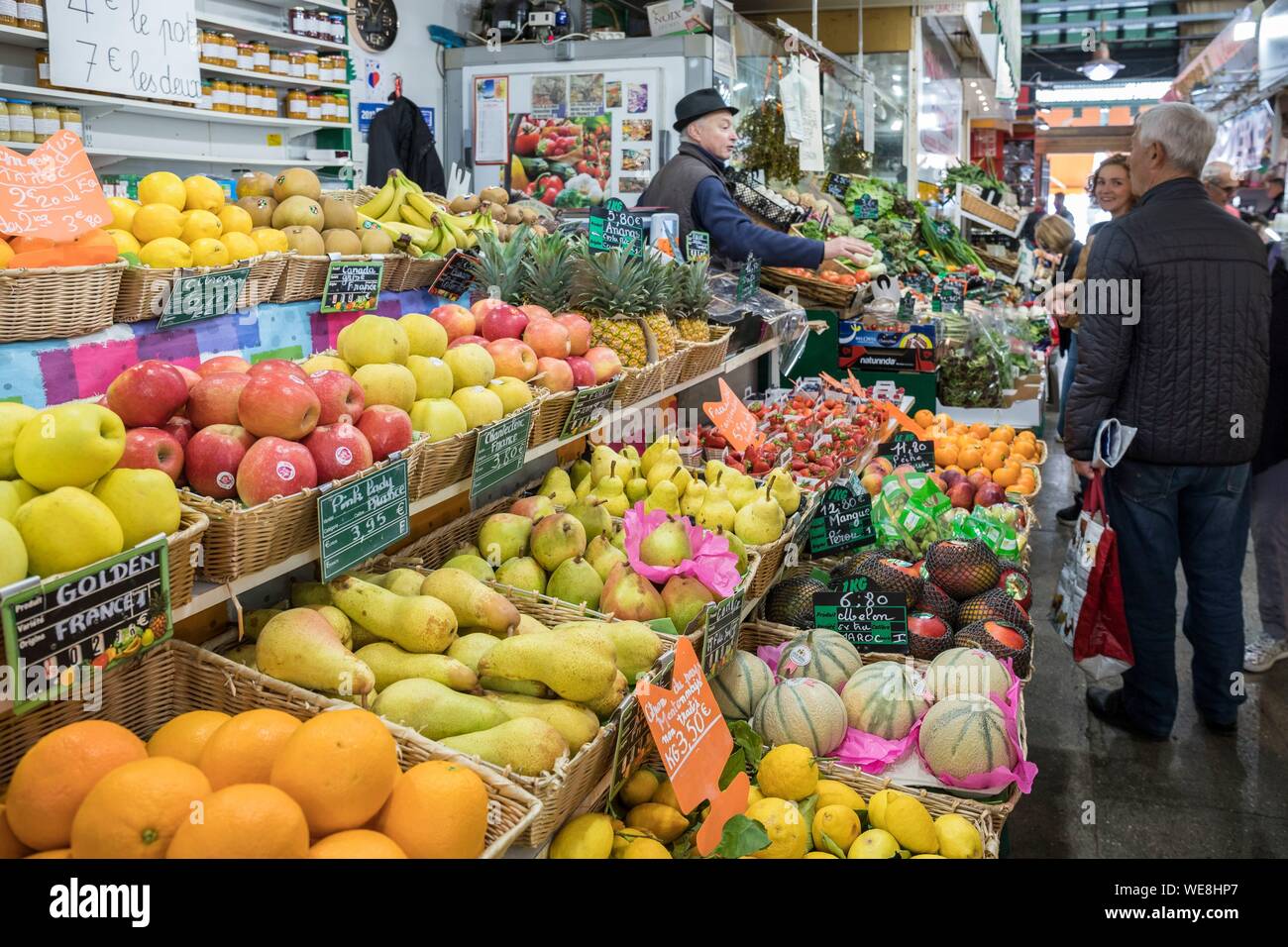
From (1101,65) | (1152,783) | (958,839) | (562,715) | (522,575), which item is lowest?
(1152,783)

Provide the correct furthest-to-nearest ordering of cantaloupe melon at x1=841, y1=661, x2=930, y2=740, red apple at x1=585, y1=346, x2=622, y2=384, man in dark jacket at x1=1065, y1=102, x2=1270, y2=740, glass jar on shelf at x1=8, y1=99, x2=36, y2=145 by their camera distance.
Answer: glass jar on shelf at x1=8, y1=99, x2=36, y2=145, man in dark jacket at x1=1065, y1=102, x2=1270, y2=740, red apple at x1=585, y1=346, x2=622, y2=384, cantaloupe melon at x1=841, y1=661, x2=930, y2=740

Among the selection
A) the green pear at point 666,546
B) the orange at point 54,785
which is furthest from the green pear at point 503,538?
the orange at point 54,785

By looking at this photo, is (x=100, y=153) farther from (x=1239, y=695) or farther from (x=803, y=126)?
(x=1239, y=695)

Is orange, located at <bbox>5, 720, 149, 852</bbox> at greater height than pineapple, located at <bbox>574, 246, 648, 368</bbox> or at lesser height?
lesser

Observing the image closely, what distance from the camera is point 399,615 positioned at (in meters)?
1.73

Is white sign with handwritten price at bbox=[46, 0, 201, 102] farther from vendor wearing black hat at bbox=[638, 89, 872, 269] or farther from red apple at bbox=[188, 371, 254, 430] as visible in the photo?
red apple at bbox=[188, 371, 254, 430]

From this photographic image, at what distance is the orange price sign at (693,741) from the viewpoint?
1683 mm

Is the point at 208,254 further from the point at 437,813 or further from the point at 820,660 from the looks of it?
the point at 820,660

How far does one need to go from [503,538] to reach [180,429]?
0.78 m

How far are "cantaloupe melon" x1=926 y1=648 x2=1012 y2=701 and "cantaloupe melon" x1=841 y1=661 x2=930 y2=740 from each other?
0.14 ft

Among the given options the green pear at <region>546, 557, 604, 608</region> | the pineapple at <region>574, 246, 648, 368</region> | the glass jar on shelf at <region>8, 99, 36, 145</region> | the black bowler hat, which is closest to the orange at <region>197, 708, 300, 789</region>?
the green pear at <region>546, 557, 604, 608</region>

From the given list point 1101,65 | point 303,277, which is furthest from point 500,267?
point 1101,65

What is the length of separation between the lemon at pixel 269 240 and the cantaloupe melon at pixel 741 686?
1509mm

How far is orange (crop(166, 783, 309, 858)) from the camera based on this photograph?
107 cm
